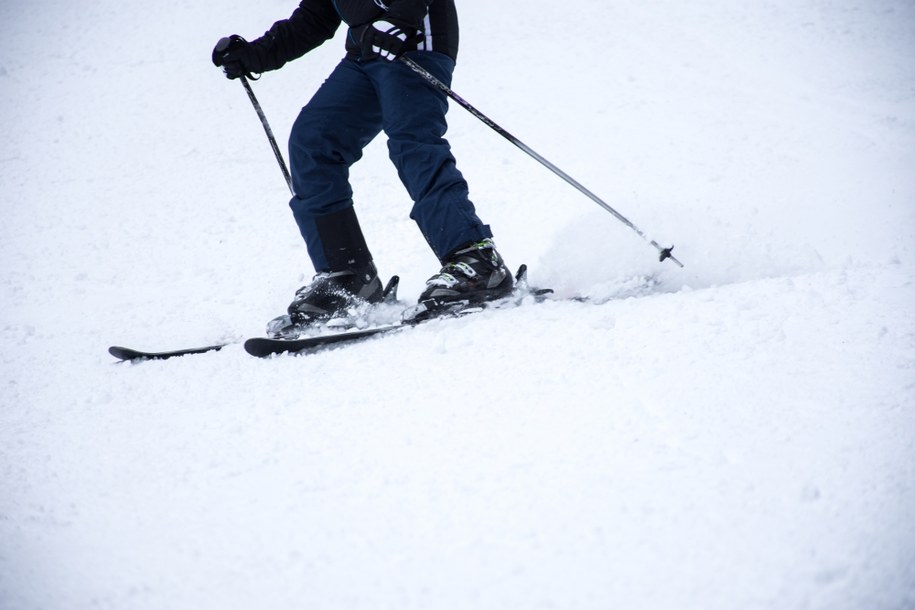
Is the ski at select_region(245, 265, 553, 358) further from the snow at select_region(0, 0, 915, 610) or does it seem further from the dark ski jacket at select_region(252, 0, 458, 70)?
the dark ski jacket at select_region(252, 0, 458, 70)

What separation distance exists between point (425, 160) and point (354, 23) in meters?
0.69

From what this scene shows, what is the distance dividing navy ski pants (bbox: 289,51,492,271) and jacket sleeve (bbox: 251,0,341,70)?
41 cm

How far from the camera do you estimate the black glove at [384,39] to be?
246cm

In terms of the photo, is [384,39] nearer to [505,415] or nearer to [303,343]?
[303,343]

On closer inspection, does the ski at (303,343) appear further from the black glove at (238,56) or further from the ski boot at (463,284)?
the black glove at (238,56)

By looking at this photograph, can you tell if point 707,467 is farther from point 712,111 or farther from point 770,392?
point 712,111

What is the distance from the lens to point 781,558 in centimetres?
114

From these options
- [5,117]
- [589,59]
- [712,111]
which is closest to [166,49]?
[5,117]

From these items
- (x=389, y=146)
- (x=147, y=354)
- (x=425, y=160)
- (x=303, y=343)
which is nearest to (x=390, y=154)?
(x=389, y=146)

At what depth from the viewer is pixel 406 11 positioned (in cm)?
245

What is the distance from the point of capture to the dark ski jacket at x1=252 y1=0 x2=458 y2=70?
248 centimetres

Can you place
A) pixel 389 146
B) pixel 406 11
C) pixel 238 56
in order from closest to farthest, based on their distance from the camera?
pixel 406 11, pixel 389 146, pixel 238 56

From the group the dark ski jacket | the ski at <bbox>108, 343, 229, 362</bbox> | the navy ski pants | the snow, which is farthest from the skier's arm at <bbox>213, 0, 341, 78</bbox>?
the ski at <bbox>108, 343, 229, 362</bbox>

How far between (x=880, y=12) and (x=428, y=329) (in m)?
8.97
